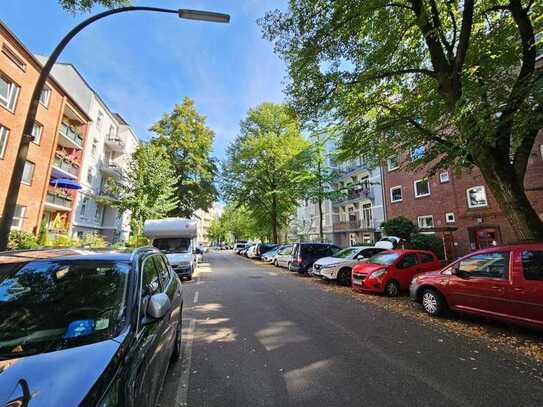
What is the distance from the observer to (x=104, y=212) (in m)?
28.6

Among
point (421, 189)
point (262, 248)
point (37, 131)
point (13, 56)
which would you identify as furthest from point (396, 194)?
point (13, 56)

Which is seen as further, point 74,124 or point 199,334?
point 74,124

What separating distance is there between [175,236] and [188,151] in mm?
16271

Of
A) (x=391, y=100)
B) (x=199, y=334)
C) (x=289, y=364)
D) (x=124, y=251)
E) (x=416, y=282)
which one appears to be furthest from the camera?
(x=391, y=100)

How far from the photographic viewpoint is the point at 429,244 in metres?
18.2

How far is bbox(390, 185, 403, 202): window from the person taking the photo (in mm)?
24297

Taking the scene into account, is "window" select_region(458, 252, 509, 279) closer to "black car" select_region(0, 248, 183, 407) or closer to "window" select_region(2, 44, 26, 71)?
Result: "black car" select_region(0, 248, 183, 407)

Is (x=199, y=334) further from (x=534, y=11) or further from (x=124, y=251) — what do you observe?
(x=534, y=11)

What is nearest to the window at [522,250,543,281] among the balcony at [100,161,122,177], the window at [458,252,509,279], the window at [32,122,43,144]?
the window at [458,252,509,279]

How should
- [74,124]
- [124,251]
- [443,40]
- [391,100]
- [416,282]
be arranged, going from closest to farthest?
[124,251], [416,282], [443,40], [391,100], [74,124]

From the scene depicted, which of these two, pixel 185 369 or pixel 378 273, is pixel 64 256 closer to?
pixel 185 369

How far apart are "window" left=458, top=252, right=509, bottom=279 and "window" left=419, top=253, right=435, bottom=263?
3829mm

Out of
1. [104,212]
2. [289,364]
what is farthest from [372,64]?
[104,212]

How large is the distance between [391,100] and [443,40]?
7.96 feet
